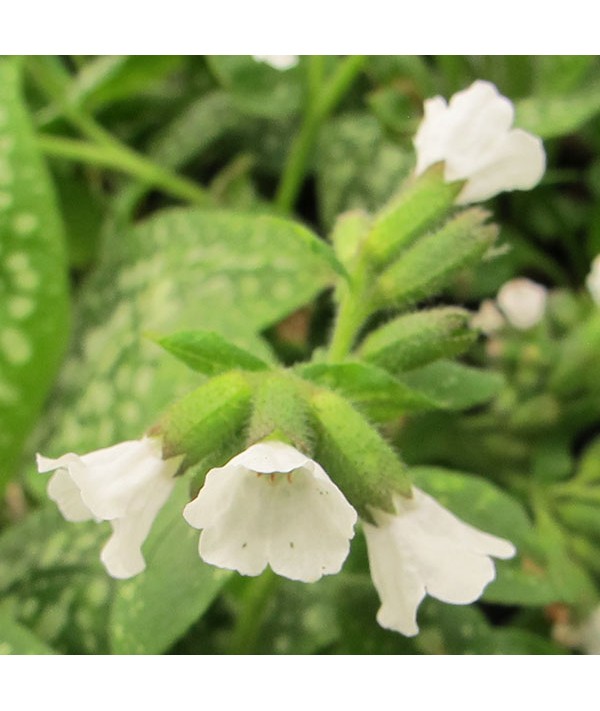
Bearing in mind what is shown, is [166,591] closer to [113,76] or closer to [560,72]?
[113,76]

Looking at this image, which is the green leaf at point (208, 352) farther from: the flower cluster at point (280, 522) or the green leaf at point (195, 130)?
the green leaf at point (195, 130)

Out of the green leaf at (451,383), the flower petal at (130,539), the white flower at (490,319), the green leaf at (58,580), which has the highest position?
the flower petal at (130,539)

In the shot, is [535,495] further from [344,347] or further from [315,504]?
[315,504]

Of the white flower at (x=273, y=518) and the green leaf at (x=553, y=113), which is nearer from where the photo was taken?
the white flower at (x=273, y=518)

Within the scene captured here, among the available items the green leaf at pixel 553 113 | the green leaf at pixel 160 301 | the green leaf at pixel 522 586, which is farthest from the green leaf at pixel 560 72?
the green leaf at pixel 522 586

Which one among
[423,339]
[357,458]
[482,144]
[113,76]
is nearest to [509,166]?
[482,144]

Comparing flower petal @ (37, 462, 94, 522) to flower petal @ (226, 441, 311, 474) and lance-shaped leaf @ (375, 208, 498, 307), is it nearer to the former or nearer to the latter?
flower petal @ (226, 441, 311, 474)
